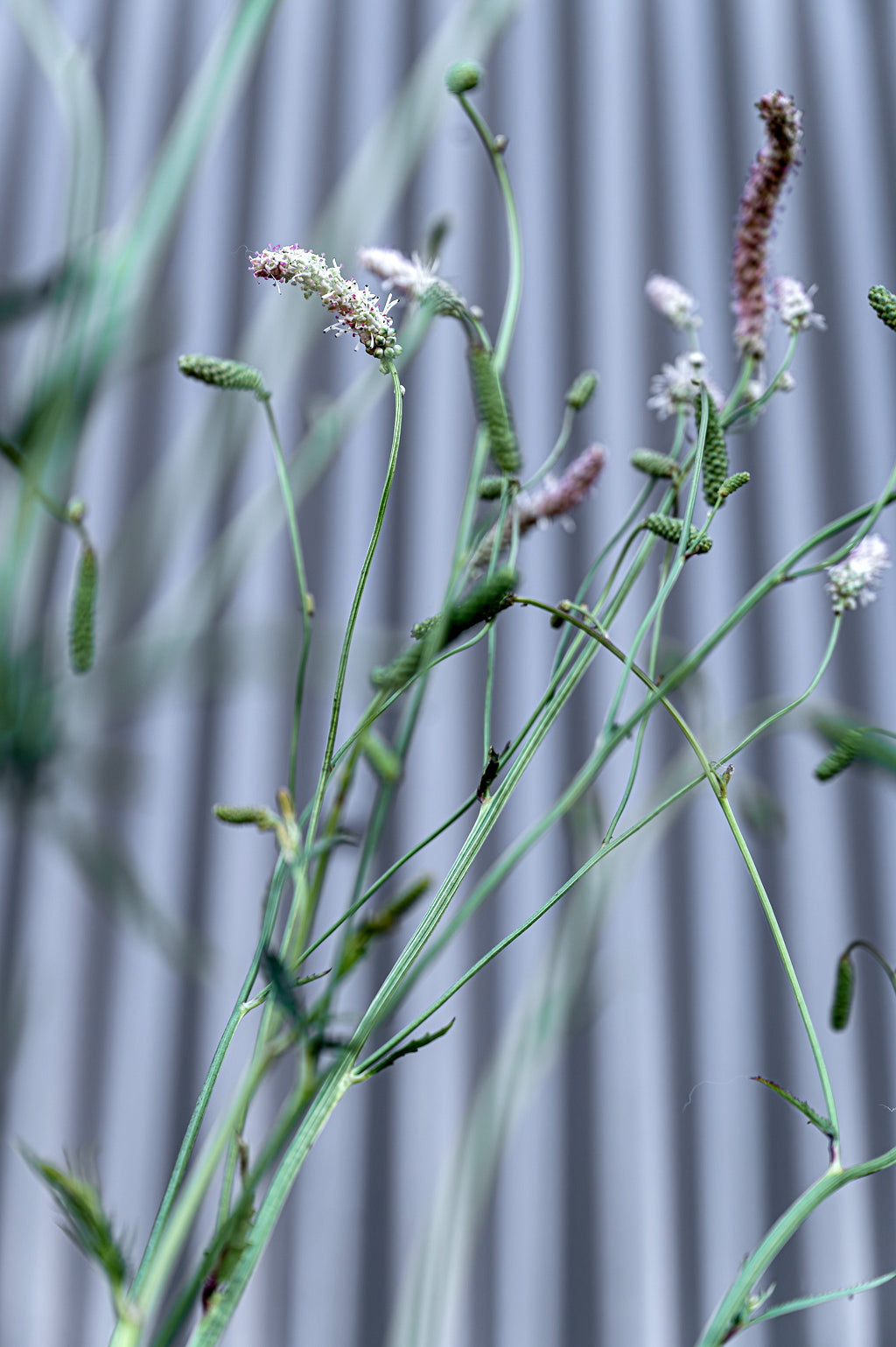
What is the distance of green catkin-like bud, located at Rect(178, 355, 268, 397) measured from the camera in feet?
0.57

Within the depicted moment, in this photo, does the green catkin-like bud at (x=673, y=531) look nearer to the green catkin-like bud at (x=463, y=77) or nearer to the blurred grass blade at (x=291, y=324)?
the green catkin-like bud at (x=463, y=77)

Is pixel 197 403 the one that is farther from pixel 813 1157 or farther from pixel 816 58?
pixel 813 1157

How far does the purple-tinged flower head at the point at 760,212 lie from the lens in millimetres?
181

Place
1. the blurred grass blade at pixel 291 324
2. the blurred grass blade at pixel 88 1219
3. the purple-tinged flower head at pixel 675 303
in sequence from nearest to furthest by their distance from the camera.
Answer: the blurred grass blade at pixel 88 1219 < the purple-tinged flower head at pixel 675 303 < the blurred grass blade at pixel 291 324

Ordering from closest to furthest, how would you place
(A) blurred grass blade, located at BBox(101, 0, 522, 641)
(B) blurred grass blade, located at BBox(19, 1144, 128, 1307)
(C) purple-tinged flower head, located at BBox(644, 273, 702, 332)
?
(B) blurred grass blade, located at BBox(19, 1144, 128, 1307)
(C) purple-tinged flower head, located at BBox(644, 273, 702, 332)
(A) blurred grass blade, located at BBox(101, 0, 522, 641)

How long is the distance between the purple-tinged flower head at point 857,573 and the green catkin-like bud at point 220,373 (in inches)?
4.7

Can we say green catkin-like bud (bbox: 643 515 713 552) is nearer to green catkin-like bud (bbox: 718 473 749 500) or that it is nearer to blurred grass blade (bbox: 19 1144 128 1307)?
green catkin-like bud (bbox: 718 473 749 500)

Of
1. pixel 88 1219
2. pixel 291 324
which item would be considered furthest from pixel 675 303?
pixel 291 324

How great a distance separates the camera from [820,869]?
1.70ft

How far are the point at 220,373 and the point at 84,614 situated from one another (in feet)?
0.22

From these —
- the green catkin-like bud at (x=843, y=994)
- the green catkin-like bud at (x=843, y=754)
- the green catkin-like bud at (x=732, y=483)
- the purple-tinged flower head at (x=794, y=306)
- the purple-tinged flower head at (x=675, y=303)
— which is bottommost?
the green catkin-like bud at (x=843, y=994)

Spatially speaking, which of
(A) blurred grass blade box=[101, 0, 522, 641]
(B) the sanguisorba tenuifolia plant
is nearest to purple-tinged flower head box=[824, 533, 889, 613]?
(B) the sanguisorba tenuifolia plant

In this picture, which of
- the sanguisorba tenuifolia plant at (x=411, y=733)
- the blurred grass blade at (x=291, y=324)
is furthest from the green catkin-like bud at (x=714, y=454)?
the blurred grass blade at (x=291, y=324)

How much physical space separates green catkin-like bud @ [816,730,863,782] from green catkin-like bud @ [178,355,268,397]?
135 millimetres
